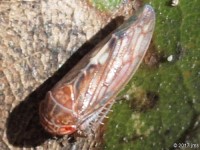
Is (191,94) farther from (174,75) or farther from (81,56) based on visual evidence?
(81,56)

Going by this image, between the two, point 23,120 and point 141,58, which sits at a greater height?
point 141,58

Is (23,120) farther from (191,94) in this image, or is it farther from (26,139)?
(191,94)

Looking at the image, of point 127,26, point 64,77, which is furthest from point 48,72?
point 127,26

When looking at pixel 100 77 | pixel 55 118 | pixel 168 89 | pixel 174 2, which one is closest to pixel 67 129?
pixel 55 118

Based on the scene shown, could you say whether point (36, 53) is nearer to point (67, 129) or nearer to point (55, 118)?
point (55, 118)

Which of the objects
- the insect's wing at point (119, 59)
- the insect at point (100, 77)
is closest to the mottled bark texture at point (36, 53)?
the insect at point (100, 77)

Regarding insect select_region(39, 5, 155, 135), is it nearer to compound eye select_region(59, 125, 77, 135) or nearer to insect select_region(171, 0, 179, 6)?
compound eye select_region(59, 125, 77, 135)

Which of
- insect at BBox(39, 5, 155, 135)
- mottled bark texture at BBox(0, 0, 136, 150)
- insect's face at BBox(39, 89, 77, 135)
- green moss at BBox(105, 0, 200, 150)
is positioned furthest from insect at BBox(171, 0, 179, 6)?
insect's face at BBox(39, 89, 77, 135)
